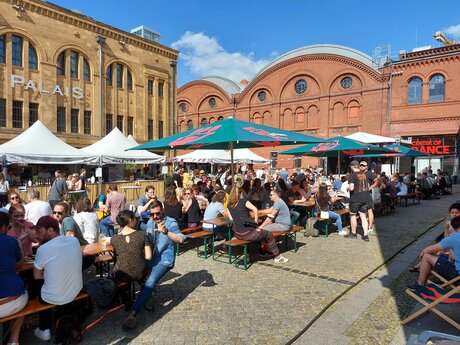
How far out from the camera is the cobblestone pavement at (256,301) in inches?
149

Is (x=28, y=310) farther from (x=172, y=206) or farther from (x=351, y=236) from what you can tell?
(x=351, y=236)

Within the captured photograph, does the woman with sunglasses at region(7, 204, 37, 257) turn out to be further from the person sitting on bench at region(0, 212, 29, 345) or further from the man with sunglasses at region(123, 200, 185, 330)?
the man with sunglasses at region(123, 200, 185, 330)

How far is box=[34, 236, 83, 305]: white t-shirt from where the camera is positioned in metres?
3.52

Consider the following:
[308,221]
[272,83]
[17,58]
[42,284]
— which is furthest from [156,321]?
[272,83]

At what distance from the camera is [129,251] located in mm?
4082

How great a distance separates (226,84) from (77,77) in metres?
22.1

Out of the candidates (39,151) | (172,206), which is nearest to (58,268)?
(172,206)

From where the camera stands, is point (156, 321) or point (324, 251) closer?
point (156, 321)

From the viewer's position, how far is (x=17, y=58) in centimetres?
2058

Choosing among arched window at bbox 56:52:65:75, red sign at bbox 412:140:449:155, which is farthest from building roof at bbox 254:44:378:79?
arched window at bbox 56:52:65:75

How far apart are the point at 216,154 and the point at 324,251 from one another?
13290 millimetres

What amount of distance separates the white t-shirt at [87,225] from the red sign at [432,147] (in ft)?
96.0

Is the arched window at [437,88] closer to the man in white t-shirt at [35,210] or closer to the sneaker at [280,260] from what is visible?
the sneaker at [280,260]

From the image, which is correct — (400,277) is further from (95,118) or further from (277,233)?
(95,118)
